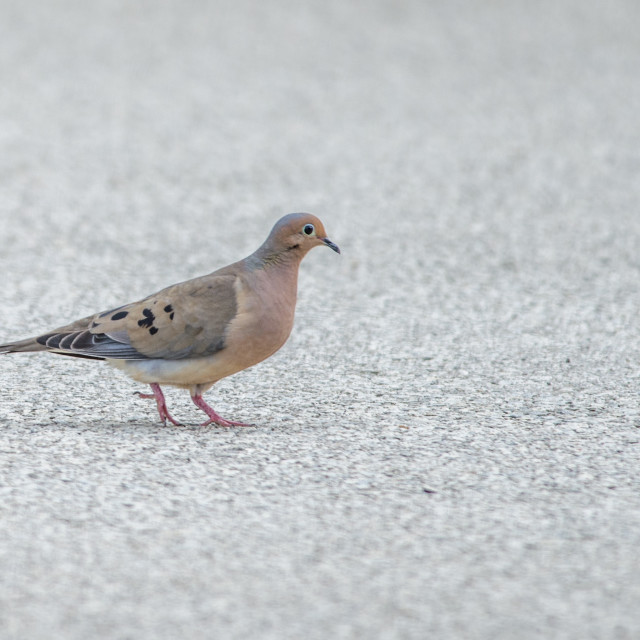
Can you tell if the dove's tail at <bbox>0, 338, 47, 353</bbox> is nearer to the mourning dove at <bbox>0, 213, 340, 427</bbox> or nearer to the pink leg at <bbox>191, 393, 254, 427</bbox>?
the mourning dove at <bbox>0, 213, 340, 427</bbox>

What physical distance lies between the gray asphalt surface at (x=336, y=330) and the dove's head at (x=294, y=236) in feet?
2.23

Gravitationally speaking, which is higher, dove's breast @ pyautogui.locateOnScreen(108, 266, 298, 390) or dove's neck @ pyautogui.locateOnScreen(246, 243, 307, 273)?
dove's neck @ pyautogui.locateOnScreen(246, 243, 307, 273)

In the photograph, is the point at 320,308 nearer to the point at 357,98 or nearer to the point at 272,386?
the point at 272,386

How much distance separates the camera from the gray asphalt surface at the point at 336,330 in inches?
117

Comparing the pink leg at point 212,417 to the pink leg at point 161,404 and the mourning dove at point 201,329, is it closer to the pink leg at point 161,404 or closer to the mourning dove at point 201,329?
the mourning dove at point 201,329

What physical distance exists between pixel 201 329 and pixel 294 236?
A: 541 millimetres

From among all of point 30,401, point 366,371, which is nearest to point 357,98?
point 366,371

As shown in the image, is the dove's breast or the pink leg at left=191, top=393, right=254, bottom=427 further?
the pink leg at left=191, top=393, right=254, bottom=427

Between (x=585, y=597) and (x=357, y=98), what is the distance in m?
9.34

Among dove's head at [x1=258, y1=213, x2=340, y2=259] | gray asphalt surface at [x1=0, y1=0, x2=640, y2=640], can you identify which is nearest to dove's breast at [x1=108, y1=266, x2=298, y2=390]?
dove's head at [x1=258, y1=213, x2=340, y2=259]

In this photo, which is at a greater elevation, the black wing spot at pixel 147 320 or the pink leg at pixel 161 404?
the black wing spot at pixel 147 320

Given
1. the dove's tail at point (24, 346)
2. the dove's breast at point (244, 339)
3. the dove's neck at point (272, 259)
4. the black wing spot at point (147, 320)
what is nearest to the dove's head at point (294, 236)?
the dove's neck at point (272, 259)

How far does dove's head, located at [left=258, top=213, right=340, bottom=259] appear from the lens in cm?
434

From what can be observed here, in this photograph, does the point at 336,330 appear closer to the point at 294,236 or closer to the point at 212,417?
the point at 294,236
